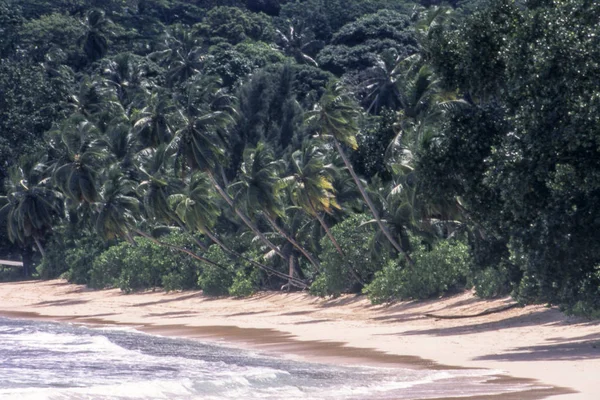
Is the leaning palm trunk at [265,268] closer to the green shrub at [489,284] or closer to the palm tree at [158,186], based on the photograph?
the palm tree at [158,186]

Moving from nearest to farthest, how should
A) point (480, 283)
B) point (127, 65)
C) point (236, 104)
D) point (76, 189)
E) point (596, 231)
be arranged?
point (596, 231) → point (480, 283) → point (76, 189) → point (236, 104) → point (127, 65)

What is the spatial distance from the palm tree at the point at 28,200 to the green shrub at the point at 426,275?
25.3m

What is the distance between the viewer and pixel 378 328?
23703 mm

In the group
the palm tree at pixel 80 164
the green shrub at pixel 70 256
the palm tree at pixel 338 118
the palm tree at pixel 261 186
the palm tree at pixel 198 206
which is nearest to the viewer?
the palm tree at pixel 338 118

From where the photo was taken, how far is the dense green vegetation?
1527 centimetres

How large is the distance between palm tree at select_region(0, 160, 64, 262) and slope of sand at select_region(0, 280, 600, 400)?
826 cm

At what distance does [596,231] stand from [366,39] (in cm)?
4927

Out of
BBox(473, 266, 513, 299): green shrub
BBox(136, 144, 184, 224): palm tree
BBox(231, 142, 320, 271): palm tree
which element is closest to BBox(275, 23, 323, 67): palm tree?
BBox(136, 144, 184, 224): palm tree

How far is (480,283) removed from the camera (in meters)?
24.8

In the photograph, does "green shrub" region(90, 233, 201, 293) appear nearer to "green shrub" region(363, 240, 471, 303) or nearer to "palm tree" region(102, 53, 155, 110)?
"green shrub" region(363, 240, 471, 303)

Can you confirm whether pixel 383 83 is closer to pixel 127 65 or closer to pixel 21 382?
pixel 127 65

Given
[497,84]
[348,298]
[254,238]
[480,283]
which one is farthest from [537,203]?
[254,238]

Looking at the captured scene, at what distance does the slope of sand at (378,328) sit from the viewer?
1589 centimetres

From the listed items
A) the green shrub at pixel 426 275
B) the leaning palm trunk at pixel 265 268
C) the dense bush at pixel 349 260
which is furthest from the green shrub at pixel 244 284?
the green shrub at pixel 426 275
